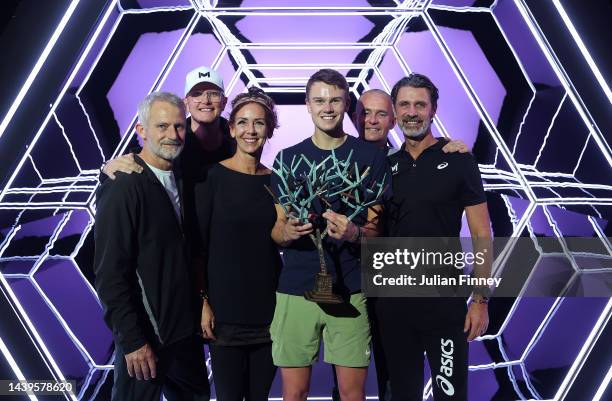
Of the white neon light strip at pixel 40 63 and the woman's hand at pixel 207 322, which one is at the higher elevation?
the white neon light strip at pixel 40 63

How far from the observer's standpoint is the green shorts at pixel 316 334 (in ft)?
5.96

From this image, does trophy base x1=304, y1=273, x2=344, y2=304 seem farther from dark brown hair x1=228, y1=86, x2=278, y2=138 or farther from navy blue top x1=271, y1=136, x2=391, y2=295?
dark brown hair x1=228, y1=86, x2=278, y2=138

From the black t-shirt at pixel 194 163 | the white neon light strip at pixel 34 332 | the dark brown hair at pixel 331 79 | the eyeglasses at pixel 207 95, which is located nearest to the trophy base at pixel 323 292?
the black t-shirt at pixel 194 163

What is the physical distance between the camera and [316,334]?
1.84 meters

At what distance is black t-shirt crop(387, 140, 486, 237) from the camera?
77.1 inches

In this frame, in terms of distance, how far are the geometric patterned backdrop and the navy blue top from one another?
115cm

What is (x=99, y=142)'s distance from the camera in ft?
9.23

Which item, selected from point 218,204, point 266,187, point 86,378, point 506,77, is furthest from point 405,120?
point 86,378

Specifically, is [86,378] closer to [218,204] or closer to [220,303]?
[220,303]

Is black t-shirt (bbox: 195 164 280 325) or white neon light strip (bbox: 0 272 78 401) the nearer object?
black t-shirt (bbox: 195 164 280 325)

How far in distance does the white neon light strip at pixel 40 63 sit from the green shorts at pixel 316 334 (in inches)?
63.7

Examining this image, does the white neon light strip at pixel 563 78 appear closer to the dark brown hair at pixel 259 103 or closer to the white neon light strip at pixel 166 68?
the dark brown hair at pixel 259 103

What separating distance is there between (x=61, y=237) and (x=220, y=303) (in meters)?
1.26

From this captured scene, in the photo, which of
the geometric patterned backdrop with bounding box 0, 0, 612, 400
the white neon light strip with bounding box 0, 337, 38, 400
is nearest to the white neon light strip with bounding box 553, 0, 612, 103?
the geometric patterned backdrop with bounding box 0, 0, 612, 400
